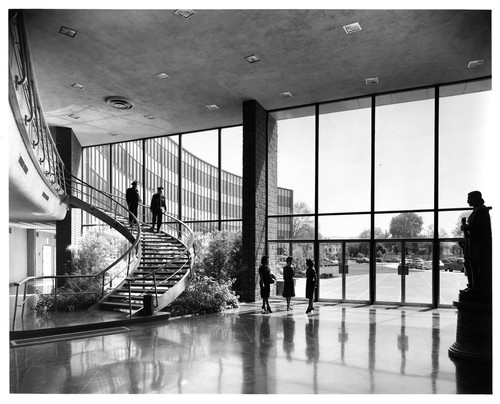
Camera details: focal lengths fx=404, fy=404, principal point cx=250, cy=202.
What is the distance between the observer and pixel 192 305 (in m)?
10.5

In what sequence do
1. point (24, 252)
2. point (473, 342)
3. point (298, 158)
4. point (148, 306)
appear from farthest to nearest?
point (24, 252) < point (298, 158) < point (148, 306) < point (473, 342)

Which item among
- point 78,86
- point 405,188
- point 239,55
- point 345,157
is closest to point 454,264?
point 405,188

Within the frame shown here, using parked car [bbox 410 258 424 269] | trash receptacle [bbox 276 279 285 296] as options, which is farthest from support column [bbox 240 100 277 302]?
parked car [bbox 410 258 424 269]

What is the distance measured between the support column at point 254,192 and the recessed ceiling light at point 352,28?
472 cm

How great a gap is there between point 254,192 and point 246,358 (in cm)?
753

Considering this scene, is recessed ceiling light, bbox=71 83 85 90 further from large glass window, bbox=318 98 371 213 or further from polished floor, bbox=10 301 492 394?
large glass window, bbox=318 98 371 213

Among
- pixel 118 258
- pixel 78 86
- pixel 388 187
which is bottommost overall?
pixel 118 258

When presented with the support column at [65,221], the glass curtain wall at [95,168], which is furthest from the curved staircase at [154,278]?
the glass curtain wall at [95,168]

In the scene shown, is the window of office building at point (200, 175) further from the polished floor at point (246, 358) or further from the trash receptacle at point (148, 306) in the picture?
the polished floor at point (246, 358)

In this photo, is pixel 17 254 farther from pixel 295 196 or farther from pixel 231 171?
pixel 295 196

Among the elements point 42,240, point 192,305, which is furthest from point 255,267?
point 42,240

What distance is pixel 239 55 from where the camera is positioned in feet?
32.9

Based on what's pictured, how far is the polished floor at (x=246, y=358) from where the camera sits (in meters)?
4.82

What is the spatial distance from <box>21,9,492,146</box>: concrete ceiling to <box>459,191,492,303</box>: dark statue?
14.5 feet
